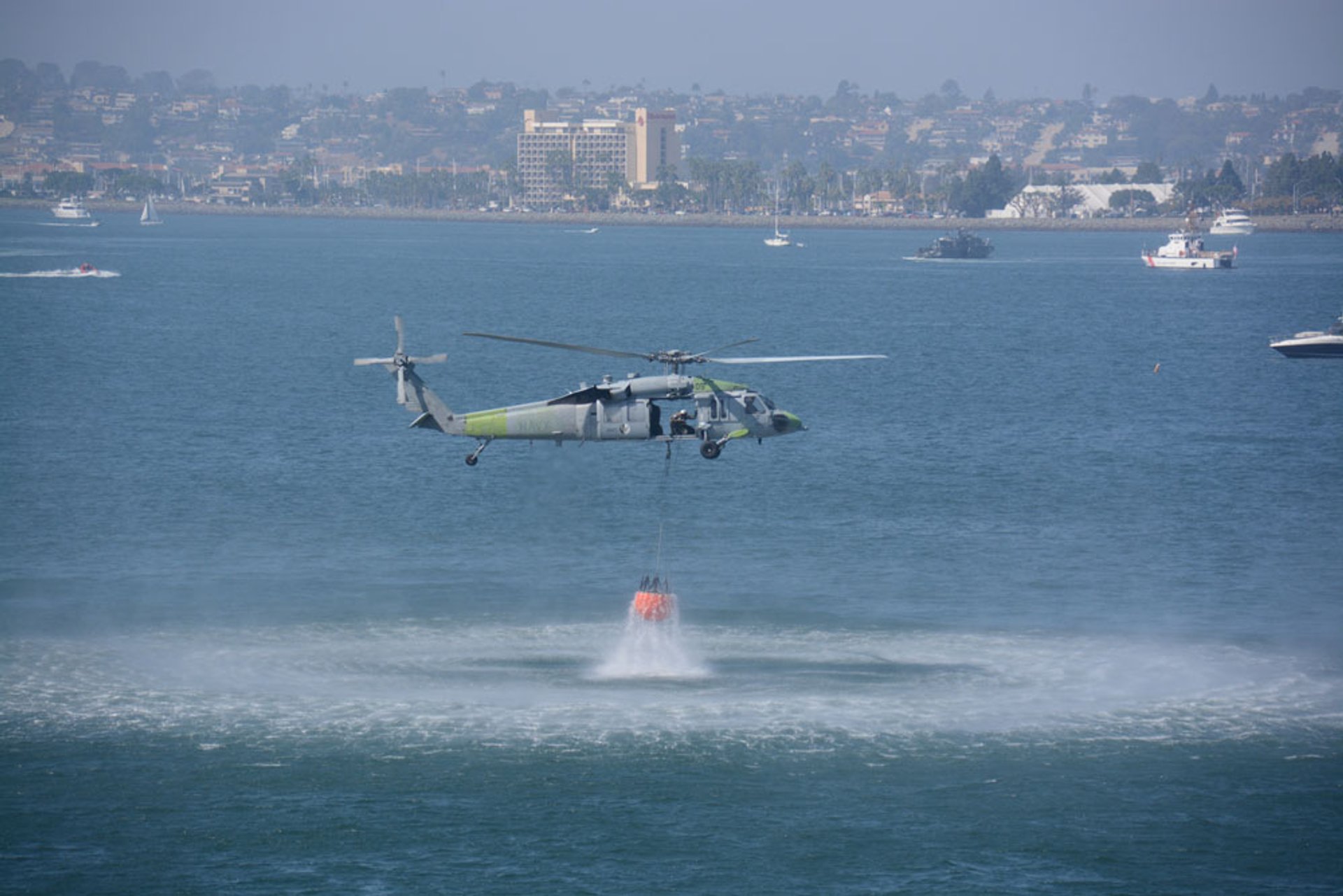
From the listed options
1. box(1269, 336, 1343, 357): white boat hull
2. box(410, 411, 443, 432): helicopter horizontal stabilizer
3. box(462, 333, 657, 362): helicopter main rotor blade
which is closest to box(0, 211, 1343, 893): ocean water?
box(410, 411, 443, 432): helicopter horizontal stabilizer

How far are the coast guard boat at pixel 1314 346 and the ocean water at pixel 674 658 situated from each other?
4003cm

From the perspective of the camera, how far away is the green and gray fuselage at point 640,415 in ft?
169

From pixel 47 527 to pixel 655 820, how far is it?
1886 inches

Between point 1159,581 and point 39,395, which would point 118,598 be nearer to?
point 1159,581

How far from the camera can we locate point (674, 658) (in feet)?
219

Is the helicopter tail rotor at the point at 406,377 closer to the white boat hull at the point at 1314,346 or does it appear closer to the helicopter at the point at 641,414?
the helicopter at the point at 641,414

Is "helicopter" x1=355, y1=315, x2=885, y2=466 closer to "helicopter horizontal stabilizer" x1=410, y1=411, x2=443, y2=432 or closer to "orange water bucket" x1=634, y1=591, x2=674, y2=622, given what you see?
"helicopter horizontal stabilizer" x1=410, y1=411, x2=443, y2=432

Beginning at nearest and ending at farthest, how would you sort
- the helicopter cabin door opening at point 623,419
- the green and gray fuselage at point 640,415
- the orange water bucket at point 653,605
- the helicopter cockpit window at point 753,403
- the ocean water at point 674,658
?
the ocean water at point 674,658
the green and gray fuselage at point 640,415
the helicopter cockpit window at point 753,403
the helicopter cabin door opening at point 623,419
the orange water bucket at point 653,605

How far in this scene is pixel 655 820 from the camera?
52438mm

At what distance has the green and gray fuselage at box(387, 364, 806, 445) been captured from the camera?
169ft

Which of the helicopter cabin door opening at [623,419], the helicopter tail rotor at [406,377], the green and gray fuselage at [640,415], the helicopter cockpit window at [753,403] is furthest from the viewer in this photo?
the helicopter tail rotor at [406,377]

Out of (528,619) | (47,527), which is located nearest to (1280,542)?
(528,619)

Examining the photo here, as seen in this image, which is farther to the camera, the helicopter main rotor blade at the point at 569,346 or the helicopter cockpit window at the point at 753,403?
the helicopter cockpit window at the point at 753,403

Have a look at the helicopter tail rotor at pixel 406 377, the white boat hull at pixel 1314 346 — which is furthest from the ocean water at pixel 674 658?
the white boat hull at pixel 1314 346
